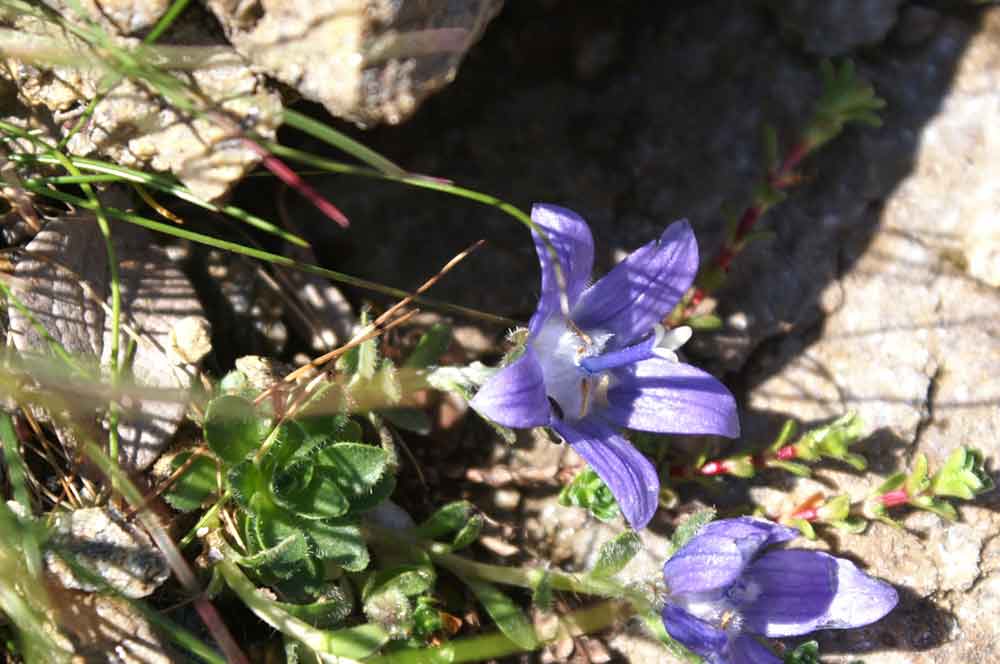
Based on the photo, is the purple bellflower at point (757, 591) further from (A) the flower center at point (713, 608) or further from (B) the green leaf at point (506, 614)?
(B) the green leaf at point (506, 614)

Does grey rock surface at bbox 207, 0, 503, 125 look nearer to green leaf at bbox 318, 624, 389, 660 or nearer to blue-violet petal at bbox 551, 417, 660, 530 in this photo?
blue-violet petal at bbox 551, 417, 660, 530

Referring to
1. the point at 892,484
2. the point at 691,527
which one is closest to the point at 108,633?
the point at 691,527

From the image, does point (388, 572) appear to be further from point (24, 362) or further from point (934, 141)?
point (934, 141)

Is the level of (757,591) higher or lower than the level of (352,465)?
lower

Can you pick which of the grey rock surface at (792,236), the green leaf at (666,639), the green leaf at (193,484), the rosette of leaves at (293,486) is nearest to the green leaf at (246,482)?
the rosette of leaves at (293,486)

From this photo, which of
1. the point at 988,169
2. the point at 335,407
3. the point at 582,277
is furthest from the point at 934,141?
the point at 335,407

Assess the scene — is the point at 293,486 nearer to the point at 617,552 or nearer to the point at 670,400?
the point at 617,552
